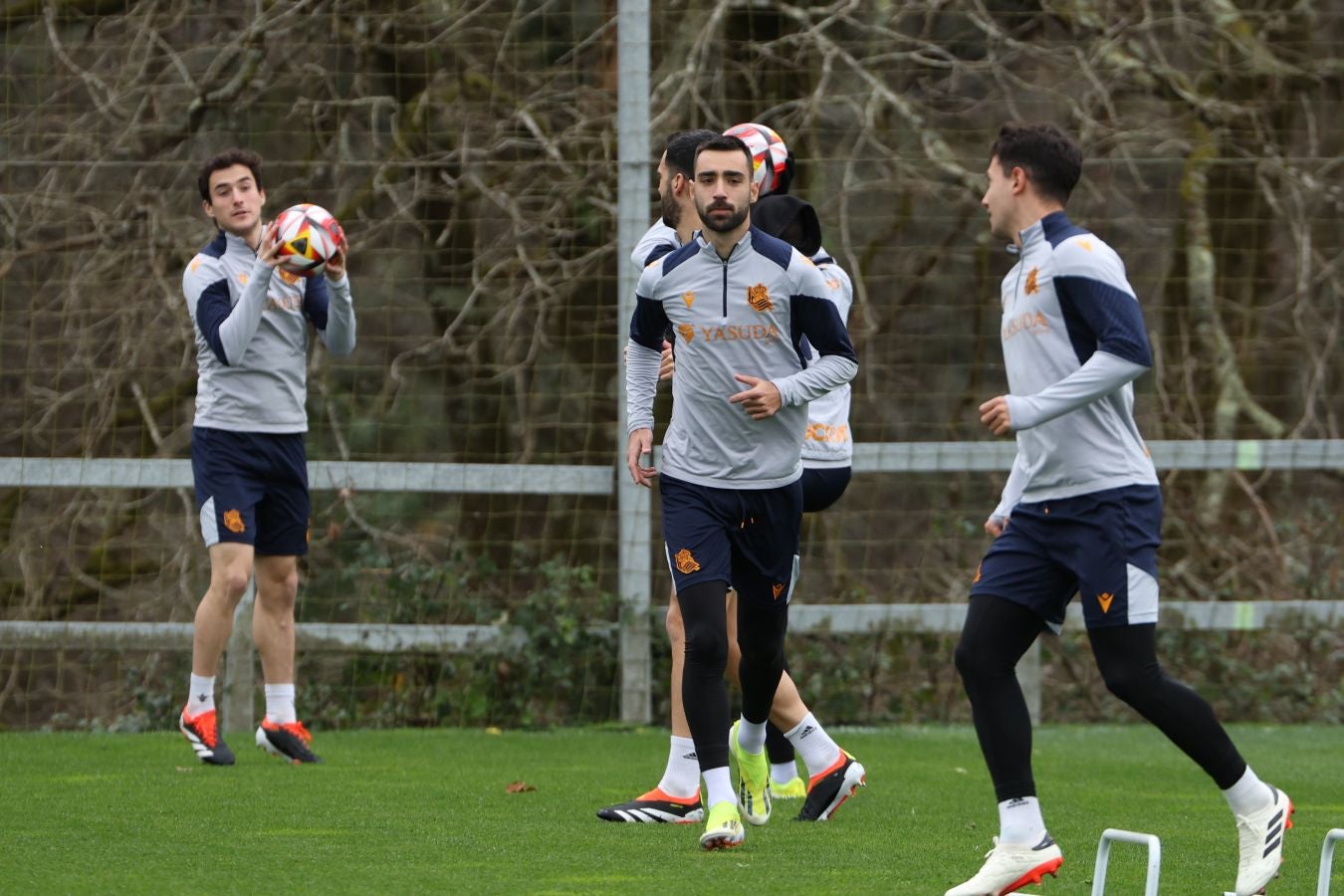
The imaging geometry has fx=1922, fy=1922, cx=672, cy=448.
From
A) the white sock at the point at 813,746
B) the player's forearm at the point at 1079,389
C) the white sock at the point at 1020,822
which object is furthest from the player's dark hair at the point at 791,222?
the white sock at the point at 1020,822

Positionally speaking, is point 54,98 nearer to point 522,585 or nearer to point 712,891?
point 522,585

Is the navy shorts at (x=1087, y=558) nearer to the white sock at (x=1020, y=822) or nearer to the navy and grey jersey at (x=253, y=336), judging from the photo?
the white sock at (x=1020, y=822)

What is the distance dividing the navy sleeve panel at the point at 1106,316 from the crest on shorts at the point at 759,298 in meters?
1.20

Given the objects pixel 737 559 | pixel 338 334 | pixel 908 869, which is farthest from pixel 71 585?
pixel 908 869

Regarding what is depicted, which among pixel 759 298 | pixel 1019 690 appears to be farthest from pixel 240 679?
pixel 1019 690

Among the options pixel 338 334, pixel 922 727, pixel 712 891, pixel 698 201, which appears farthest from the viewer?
pixel 922 727

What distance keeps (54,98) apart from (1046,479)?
6.66 m

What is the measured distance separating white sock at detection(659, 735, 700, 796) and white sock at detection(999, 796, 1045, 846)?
5.08ft

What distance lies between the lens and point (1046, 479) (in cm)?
436

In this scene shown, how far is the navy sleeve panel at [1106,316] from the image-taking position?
4.18 m

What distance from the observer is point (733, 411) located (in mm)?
5340

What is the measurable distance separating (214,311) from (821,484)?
2.32 m

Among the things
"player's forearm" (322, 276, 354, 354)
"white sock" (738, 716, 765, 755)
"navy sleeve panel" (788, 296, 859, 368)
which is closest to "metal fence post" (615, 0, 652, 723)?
"player's forearm" (322, 276, 354, 354)

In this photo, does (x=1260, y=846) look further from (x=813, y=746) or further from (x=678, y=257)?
(x=678, y=257)
